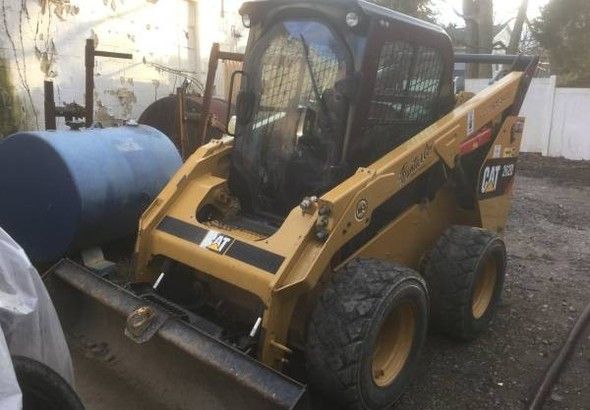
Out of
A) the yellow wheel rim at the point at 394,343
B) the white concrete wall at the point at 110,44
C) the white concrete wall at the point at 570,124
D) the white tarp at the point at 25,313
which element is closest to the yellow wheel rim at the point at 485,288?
the yellow wheel rim at the point at 394,343

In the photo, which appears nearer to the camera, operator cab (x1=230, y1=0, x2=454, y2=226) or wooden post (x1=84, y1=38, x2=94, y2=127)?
operator cab (x1=230, y1=0, x2=454, y2=226)

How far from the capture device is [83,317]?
3.65m

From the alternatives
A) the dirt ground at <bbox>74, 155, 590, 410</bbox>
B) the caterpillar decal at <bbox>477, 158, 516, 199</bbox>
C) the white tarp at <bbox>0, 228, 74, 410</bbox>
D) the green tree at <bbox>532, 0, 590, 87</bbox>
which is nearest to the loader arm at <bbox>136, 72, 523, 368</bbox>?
the caterpillar decal at <bbox>477, 158, 516, 199</bbox>

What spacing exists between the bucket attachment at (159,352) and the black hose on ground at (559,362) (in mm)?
1655

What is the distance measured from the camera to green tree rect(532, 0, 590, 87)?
15.6 metres

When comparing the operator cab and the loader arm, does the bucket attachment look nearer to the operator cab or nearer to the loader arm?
the loader arm

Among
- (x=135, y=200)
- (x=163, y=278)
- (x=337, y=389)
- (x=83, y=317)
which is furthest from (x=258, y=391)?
(x=135, y=200)

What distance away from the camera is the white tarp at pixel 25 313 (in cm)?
229

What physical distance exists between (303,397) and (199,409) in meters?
0.68

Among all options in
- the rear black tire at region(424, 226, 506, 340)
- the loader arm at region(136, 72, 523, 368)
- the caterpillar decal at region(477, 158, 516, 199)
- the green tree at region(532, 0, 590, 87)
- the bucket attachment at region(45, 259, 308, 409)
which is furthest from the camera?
the green tree at region(532, 0, 590, 87)

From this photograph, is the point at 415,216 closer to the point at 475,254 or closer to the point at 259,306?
the point at 475,254

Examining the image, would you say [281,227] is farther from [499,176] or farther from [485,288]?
[499,176]

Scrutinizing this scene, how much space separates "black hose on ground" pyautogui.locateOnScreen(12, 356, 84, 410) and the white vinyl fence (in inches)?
533

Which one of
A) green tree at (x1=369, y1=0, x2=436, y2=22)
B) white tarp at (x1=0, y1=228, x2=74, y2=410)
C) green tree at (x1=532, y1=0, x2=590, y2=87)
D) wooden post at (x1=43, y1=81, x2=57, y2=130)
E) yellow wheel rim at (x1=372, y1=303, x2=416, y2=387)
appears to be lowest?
yellow wheel rim at (x1=372, y1=303, x2=416, y2=387)
